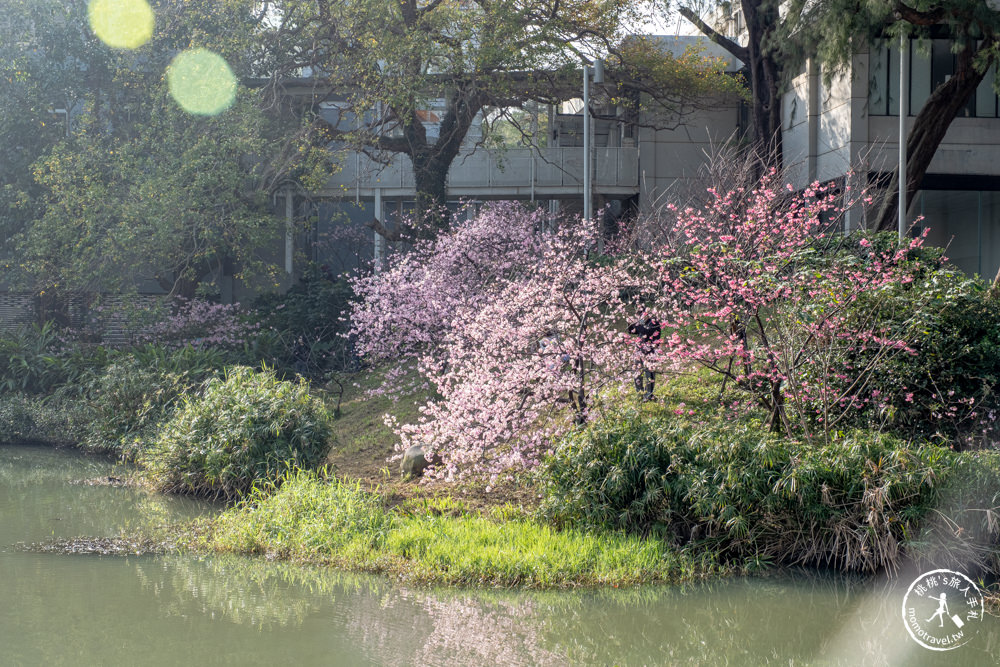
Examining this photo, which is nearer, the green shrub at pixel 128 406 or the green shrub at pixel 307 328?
the green shrub at pixel 128 406

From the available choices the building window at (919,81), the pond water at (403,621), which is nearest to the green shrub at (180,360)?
the pond water at (403,621)

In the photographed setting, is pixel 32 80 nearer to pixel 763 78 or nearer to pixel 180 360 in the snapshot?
pixel 180 360

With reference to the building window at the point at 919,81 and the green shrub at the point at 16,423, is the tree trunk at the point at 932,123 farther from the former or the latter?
the green shrub at the point at 16,423

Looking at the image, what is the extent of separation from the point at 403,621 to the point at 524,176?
62.0 feet

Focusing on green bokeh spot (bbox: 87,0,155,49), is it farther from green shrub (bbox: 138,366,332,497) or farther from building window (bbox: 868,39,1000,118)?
building window (bbox: 868,39,1000,118)

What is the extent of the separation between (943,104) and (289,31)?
13.1 metres

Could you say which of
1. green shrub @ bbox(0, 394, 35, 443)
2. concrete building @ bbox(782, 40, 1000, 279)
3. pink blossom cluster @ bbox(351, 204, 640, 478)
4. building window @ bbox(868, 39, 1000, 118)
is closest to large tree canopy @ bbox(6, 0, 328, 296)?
green shrub @ bbox(0, 394, 35, 443)

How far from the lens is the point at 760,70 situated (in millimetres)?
21703

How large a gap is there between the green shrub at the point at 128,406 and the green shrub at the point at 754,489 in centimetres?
841

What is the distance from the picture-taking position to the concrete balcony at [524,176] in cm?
2488

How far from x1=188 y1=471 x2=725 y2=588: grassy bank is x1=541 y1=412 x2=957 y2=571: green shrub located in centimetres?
33

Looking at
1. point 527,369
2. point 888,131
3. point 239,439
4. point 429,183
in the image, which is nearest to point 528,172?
point 429,183

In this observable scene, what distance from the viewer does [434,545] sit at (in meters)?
8.74

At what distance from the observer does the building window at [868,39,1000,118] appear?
67.8ft
